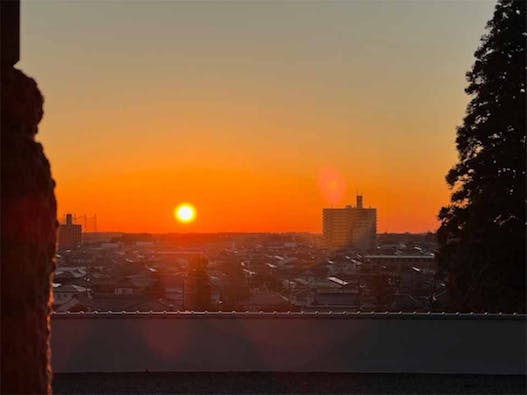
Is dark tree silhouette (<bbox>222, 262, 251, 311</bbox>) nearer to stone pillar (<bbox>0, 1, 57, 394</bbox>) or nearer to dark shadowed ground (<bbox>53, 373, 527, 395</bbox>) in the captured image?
dark shadowed ground (<bbox>53, 373, 527, 395</bbox>)

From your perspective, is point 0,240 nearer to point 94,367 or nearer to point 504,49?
point 94,367

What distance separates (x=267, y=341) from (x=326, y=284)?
1283cm

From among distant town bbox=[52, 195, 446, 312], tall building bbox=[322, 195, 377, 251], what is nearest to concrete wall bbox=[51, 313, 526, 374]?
distant town bbox=[52, 195, 446, 312]

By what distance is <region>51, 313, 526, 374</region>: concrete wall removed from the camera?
11.3 metres

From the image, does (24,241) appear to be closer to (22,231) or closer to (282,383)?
(22,231)

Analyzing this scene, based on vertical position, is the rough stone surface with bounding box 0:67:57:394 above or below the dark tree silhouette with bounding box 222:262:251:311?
above

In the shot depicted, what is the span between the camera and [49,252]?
101 inches

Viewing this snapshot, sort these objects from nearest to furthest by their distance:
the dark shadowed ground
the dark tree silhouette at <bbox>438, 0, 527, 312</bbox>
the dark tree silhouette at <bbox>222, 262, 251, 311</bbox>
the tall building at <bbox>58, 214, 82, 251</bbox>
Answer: the tall building at <bbox>58, 214, 82, 251</bbox> → the dark shadowed ground → the dark tree silhouette at <bbox>438, 0, 527, 312</bbox> → the dark tree silhouette at <bbox>222, 262, 251, 311</bbox>

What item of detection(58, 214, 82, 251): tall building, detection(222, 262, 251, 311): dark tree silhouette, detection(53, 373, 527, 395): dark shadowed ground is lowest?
detection(53, 373, 527, 395): dark shadowed ground

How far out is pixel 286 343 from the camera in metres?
11.4

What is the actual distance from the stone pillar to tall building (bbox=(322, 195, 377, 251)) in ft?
174

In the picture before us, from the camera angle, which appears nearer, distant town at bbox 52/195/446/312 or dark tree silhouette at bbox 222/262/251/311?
distant town at bbox 52/195/446/312

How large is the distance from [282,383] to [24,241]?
8854 mm

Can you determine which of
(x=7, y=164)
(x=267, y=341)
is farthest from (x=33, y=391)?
(x=267, y=341)
